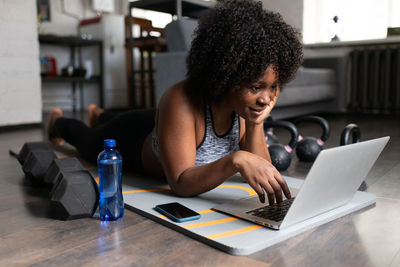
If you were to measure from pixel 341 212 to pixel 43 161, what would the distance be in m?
1.01

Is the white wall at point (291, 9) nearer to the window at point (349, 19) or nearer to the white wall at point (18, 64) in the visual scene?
the window at point (349, 19)

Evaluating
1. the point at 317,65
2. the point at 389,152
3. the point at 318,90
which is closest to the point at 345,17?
the point at 317,65

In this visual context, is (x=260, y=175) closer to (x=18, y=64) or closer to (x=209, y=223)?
(x=209, y=223)

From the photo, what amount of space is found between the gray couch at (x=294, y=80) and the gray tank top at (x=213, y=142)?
4.19ft

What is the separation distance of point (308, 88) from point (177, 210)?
282cm

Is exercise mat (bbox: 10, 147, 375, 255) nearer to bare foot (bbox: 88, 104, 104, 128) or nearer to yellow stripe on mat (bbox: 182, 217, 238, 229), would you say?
yellow stripe on mat (bbox: 182, 217, 238, 229)

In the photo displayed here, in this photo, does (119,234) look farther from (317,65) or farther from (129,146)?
(317,65)

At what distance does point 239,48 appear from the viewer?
0.93 m

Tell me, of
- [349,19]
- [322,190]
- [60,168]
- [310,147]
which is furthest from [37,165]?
[349,19]

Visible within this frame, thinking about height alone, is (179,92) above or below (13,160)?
above

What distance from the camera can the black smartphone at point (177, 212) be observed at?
0.96m

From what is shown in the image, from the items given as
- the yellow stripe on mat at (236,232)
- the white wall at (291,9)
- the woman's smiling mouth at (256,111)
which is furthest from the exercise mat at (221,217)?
the white wall at (291,9)

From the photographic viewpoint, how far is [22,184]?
4.70 ft

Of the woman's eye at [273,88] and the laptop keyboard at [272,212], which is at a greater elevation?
the woman's eye at [273,88]
